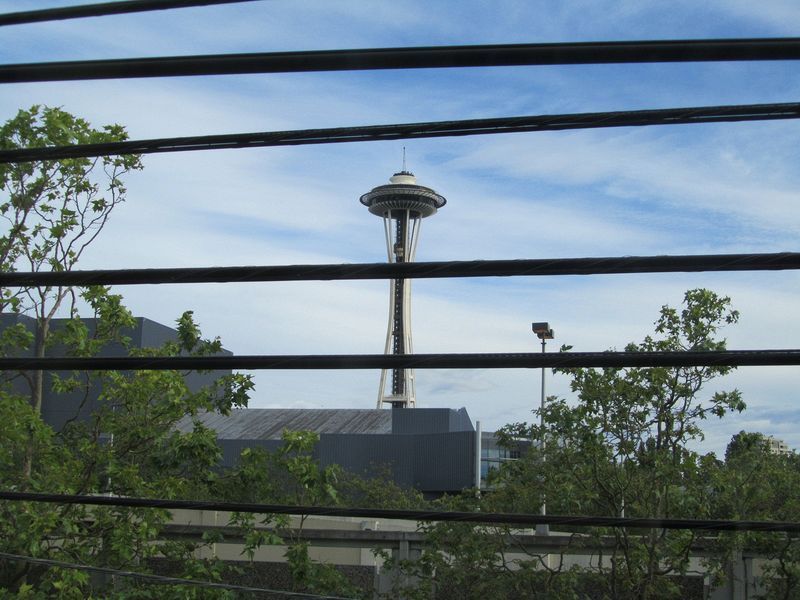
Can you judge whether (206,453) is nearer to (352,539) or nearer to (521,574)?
(352,539)

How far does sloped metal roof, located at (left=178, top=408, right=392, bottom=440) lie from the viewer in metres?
58.1

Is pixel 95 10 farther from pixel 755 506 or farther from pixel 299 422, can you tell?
pixel 299 422

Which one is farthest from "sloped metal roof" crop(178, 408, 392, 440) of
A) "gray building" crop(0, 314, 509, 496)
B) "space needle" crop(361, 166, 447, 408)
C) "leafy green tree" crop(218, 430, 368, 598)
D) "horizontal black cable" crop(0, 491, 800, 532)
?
"horizontal black cable" crop(0, 491, 800, 532)

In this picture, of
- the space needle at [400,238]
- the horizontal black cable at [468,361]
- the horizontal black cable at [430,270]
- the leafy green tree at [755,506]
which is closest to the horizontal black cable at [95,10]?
the horizontal black cable at [430,270]

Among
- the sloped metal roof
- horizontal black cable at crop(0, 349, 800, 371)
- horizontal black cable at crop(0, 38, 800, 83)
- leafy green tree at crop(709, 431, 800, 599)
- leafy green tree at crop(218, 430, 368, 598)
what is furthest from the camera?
the sloped metal roof

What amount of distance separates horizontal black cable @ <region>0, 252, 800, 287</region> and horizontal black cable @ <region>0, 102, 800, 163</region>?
0.45 metres

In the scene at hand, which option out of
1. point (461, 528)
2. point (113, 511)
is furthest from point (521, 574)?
point (113, 511)

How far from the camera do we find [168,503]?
3619 millimetres

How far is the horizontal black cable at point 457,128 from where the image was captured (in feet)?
9.86

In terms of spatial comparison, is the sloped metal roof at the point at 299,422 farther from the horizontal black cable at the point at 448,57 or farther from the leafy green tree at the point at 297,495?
the horizontal black cable at the point at 448,57

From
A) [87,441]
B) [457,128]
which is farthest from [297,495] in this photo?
[457,128]

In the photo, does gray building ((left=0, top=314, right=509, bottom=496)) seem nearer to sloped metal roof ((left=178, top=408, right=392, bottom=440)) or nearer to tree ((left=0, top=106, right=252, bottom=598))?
sloped metal roof ((left=178, top=408, right=392, bottom=440))

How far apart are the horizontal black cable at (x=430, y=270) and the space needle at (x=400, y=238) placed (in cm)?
8483

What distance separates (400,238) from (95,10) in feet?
294
